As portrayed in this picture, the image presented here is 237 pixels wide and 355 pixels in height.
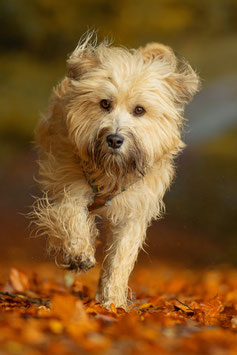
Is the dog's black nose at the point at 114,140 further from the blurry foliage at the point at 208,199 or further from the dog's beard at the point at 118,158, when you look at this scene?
the blurry foliage at the point at 208,199

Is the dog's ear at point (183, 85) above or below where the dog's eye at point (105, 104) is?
above

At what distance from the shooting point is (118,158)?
4180 mm

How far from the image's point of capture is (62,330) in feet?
10.7

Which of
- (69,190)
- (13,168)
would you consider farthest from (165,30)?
(69,190)

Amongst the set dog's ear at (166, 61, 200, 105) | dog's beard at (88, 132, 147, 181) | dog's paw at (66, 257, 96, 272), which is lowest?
dog's paw at (66, 257, 96, 272)

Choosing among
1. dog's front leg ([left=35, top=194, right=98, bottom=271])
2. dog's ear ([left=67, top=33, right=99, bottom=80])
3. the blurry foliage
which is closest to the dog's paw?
dog's front leg ([left=35, top=194, right=98, bottom=271])

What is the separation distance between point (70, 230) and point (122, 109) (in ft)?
3.02

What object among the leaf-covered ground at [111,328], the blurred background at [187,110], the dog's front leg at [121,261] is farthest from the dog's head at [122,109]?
the blurred background at [187,110]

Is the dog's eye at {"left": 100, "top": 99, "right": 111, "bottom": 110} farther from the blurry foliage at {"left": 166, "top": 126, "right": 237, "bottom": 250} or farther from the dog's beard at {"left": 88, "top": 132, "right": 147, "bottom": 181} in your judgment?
the blurry foliage at {"left": 166, "top": 126, "right": 237, "bottom": 250}

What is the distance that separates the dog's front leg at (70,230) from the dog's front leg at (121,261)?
0.25 metres

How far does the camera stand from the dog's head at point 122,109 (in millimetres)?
4152

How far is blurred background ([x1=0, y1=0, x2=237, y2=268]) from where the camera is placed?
8.73m

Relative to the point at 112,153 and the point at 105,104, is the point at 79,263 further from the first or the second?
the point at 105,104

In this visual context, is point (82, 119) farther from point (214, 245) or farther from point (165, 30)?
point (165, 30)
